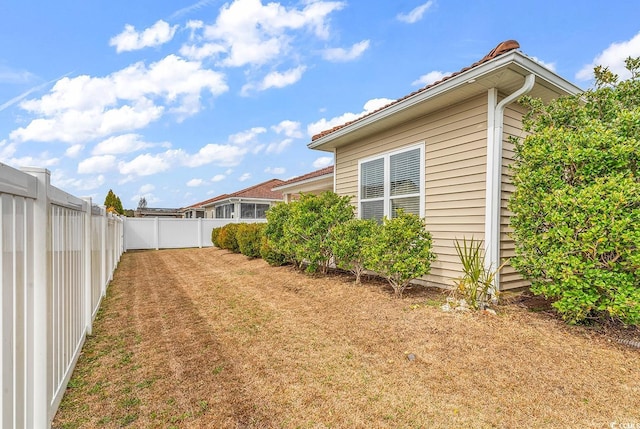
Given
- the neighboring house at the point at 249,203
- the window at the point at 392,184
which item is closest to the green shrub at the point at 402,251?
the window at the point at 392,184

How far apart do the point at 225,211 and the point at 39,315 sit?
21.4 m

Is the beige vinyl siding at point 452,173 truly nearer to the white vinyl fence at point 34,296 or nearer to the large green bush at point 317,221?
the large green bush at point 317,221

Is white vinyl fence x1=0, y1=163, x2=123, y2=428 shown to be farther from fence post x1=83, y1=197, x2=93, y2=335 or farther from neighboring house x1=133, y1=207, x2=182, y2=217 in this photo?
neighboring house x1=133, y1=207, x2=182, y2=217

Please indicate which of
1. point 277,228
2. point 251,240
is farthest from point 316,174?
point 251,240

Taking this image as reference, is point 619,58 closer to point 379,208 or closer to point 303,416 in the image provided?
point 379,208

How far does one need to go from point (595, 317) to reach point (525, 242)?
1175mm

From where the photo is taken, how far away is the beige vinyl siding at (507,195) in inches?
200

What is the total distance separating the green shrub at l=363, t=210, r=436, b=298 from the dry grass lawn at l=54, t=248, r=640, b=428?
1.46ft

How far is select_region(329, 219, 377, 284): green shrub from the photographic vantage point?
20.0 feet

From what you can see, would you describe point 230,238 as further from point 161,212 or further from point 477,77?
point 161,212

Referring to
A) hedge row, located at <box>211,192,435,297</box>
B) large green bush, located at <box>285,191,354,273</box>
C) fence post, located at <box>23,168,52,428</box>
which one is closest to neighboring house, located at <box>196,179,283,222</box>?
hedge row, located at <box>211,192,435,297</box>

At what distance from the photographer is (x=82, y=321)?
A: 11.3 feet

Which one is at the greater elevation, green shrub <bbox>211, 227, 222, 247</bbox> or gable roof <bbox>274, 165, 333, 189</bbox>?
gable roof <bbox>274, 165, 333, 189</bbox>

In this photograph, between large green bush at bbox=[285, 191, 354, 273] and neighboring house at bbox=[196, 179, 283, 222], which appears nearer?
large green bush at bbox=[285, 191, 354, 273]
